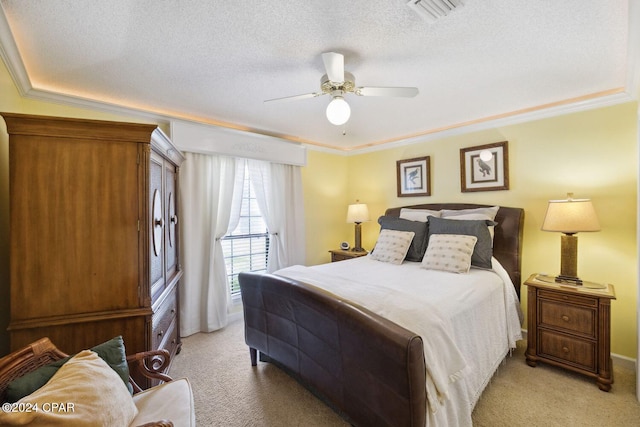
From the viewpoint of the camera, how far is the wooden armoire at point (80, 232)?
1.39m

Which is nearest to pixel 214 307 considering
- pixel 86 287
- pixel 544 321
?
pixel 86 287

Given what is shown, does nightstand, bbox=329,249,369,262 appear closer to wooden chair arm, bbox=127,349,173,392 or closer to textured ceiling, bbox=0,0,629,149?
textured ceiling, bbox=0,0,629,149

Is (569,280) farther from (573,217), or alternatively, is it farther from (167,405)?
(167,405)

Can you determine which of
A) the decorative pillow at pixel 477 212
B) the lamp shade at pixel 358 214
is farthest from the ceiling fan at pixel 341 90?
the lamp shade at pixel 358 214

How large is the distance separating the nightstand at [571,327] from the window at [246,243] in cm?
302

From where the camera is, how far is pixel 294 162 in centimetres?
383

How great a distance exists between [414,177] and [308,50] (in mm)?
2498

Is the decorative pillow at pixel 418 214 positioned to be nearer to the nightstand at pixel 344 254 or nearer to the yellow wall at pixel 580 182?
the yellow wall at pixel 580 182

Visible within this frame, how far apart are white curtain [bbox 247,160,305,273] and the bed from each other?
1276 millimetres

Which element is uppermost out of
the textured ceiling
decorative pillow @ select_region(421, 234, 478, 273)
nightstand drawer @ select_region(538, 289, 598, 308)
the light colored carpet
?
the textured ceiling

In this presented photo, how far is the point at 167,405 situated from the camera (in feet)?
4.15

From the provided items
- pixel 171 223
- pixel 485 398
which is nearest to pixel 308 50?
pixel 171 223

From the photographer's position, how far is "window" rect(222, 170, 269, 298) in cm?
353

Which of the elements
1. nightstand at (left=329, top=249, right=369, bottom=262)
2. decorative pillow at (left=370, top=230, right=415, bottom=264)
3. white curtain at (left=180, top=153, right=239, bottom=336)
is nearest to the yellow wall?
decorative pillow at (left=370, top=230, right=415, bottom=264)
